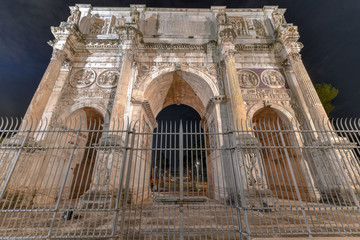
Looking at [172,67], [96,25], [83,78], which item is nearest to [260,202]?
[172,67]

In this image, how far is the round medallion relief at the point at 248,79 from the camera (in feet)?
35.8

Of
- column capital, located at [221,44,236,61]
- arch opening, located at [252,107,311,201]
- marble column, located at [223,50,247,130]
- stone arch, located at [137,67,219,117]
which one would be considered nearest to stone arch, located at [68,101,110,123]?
stone arch, located at [137,67,219,117]

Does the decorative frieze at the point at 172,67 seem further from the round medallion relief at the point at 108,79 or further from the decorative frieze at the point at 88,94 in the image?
the decorative frieze at the point at 88,94

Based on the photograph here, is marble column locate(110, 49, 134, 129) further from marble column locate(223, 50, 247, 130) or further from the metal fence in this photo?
marble column locate(223, 50, 247, 130)

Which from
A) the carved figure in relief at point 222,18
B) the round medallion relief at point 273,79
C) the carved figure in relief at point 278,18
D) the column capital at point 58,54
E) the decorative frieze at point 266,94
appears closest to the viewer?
the column capital at point 58,54

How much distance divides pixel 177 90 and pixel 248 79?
18.2ft

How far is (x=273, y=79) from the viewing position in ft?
36.2

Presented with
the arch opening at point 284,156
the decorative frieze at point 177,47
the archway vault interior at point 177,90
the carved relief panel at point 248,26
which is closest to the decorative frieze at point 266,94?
the arch opening at point 284,156

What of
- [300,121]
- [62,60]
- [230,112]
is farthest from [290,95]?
[62,60]

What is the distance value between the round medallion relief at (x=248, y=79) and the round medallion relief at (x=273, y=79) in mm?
492

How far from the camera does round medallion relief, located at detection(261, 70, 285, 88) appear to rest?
10.9 meters

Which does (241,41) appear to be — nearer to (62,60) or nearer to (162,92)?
(162,92)

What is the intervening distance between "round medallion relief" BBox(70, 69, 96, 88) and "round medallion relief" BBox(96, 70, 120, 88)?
47 centimetres

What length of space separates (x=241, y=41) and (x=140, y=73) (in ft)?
26.0
